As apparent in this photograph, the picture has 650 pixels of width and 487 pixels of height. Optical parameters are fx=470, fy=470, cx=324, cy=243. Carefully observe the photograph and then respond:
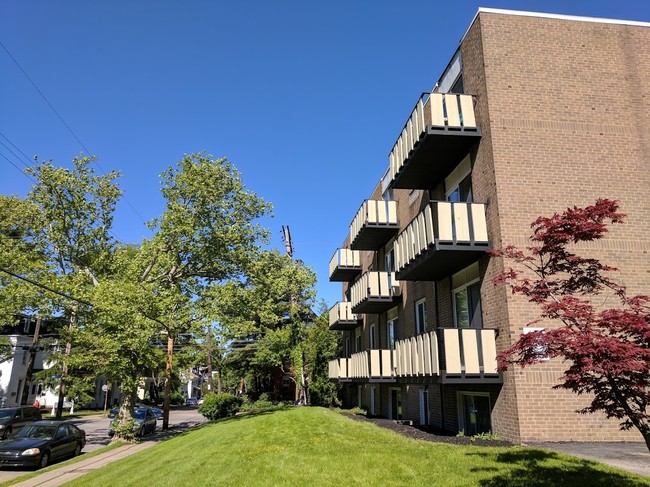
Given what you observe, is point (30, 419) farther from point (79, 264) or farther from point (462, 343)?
point (462, 343)

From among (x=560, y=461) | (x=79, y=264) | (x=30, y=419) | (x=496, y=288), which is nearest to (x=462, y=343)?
(x=496, y=288)

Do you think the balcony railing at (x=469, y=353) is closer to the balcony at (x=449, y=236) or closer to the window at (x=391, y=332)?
the balcony at (x=449, y=236)

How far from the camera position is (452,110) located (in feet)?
40.8

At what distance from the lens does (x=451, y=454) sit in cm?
880

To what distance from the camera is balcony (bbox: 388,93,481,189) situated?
12.4 m

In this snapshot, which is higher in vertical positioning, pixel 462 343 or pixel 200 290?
pixel 200 290

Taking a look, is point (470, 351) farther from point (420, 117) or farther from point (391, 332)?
point (391, 332)

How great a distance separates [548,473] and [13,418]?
23.1 meters

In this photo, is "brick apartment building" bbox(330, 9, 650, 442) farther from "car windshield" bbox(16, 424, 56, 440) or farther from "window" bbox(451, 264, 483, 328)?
"car windshield" bbox(16, 424, 56, 440)

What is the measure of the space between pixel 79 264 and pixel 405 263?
17.4 meters

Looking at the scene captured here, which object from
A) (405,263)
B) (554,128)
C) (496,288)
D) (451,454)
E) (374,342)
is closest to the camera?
(451,454)

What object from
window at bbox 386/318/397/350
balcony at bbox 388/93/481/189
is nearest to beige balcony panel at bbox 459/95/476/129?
balcony at bbox 388/93/481/189

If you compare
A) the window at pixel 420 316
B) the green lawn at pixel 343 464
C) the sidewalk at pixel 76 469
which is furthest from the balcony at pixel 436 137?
the sidewalk at pixel 76 469

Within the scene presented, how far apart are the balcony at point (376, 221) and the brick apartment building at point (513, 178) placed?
19.5 feet
